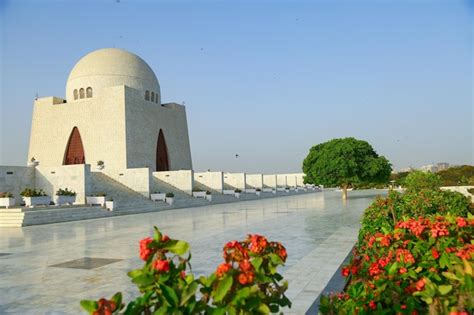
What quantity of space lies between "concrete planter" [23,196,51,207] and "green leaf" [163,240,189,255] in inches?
771

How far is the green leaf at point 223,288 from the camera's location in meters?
1.82

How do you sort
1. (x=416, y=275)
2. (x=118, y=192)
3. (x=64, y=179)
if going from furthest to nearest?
(x=118, y=192) → (x=64, y=179) → (x=416, y=275)

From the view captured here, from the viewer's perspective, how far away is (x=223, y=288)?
185 cm

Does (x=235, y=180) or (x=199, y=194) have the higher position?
(x=235, y=180)

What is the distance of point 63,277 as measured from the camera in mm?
6770

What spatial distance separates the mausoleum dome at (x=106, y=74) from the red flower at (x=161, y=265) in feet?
132

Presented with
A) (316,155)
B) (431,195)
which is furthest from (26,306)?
(316,155)

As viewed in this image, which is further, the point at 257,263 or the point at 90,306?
the point at 257,263

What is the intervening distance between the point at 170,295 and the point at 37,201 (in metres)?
20.0

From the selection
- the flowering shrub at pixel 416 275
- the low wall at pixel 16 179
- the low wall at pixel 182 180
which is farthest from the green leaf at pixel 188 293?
the low wall at pixel 182 180

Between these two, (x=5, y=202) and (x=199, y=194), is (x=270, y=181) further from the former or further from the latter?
(x=5, y=202)

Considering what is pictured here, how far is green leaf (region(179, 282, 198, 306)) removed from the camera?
184 cm

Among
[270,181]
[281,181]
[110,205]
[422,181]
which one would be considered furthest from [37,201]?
[281,181]

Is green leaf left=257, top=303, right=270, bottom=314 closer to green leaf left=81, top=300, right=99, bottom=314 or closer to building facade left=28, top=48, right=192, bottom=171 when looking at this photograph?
green leaf left=81, top=300, right=99, bottom=314
